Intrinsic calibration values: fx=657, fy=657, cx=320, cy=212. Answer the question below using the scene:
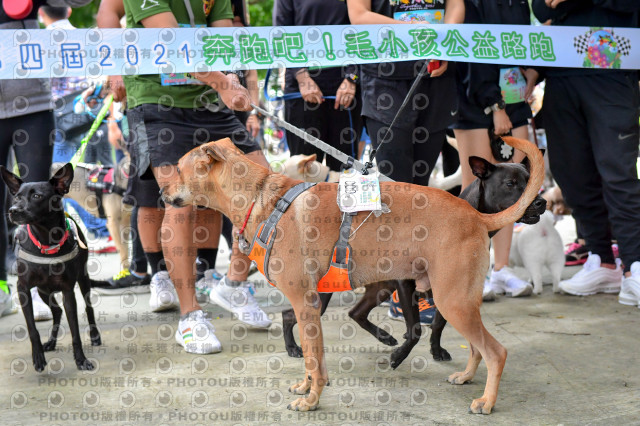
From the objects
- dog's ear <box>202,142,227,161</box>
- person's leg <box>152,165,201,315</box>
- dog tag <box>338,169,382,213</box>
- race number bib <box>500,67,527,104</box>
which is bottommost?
person's leg <box>152,165,201,315</box>

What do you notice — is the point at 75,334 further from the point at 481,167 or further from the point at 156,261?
the point at 481,167

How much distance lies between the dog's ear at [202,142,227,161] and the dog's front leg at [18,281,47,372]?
140 cm

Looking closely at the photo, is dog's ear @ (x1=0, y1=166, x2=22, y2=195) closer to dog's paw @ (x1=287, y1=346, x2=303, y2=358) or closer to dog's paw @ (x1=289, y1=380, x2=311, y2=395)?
dog's paw @ (x1=287, y1=346, x2=303, y2=358)

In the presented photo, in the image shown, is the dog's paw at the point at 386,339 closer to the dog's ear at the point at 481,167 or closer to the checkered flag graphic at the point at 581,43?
the dog's ear at the point at 481,167

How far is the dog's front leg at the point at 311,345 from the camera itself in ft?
9.95

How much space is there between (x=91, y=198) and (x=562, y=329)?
4.87 meters

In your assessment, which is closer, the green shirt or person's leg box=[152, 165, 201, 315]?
the green shirt

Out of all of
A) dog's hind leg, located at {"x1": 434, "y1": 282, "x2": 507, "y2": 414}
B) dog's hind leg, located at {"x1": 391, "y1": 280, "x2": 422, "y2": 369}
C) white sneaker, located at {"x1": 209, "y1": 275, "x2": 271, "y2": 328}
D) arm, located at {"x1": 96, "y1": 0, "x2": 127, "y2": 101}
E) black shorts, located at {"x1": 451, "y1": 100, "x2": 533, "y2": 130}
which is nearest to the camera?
dog's hind leg, located at {"x1": 434, "y1": 282, "x2": 507, "y2": 414}

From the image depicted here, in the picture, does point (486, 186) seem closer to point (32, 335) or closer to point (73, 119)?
point (32, 335)

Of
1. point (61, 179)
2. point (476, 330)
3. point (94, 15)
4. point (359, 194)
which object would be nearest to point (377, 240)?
point (359, 194)

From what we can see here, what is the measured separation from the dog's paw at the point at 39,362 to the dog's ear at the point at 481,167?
105 inches

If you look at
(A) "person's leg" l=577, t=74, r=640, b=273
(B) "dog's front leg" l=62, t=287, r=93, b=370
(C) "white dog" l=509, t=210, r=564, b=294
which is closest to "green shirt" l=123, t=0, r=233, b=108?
(B) "dog's front leg" l=62, t=287, r=93, b=370

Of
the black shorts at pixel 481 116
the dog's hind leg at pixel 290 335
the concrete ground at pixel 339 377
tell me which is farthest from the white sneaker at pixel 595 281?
the dog's hind leg at pixel 290 335

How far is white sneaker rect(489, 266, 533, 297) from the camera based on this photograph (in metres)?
5.10
